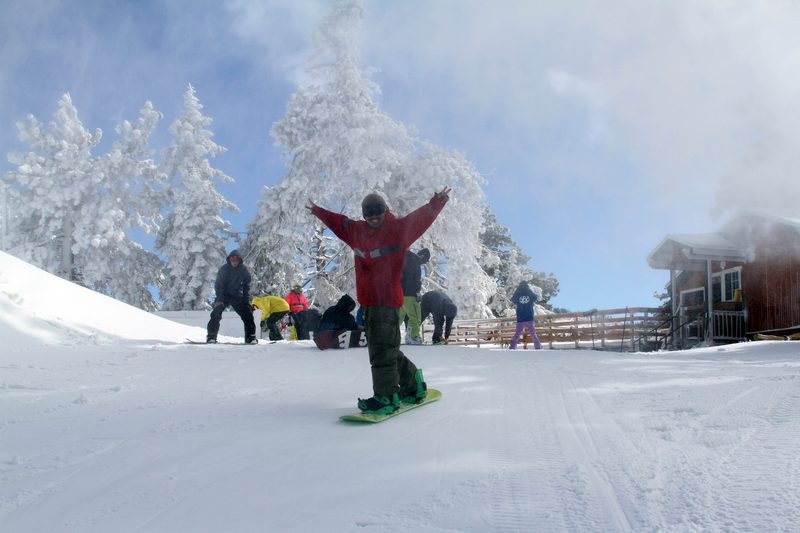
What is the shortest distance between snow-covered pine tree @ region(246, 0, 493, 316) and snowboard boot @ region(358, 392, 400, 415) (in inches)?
751

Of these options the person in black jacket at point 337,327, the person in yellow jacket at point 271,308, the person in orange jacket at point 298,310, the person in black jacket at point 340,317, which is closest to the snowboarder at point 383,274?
the person in black jacket at point 337,327

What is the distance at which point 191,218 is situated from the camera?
29.3m

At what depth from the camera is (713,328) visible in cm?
1855

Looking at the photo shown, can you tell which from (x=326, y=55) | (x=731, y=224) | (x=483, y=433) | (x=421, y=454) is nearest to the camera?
(x=421, y=454)

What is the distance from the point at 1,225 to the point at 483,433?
3370 centimetres

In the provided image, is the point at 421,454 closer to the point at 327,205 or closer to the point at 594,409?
the point at 594,409

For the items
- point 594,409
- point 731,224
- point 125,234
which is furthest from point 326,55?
point 594,409

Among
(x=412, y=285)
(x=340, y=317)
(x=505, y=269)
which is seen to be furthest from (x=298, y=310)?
(x=505, y=269)

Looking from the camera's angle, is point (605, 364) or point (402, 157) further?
point (402, 157)

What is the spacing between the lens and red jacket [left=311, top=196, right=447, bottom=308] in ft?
13.6

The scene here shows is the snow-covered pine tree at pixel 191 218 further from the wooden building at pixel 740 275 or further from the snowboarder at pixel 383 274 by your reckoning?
the snowboarder at pixel 383 274

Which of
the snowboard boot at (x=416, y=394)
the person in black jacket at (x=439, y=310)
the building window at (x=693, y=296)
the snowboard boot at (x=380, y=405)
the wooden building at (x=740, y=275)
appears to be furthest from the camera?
the building window at (x=693, y=296)

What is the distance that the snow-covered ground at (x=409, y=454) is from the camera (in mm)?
2275

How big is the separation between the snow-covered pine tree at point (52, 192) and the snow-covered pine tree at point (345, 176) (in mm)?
11205
